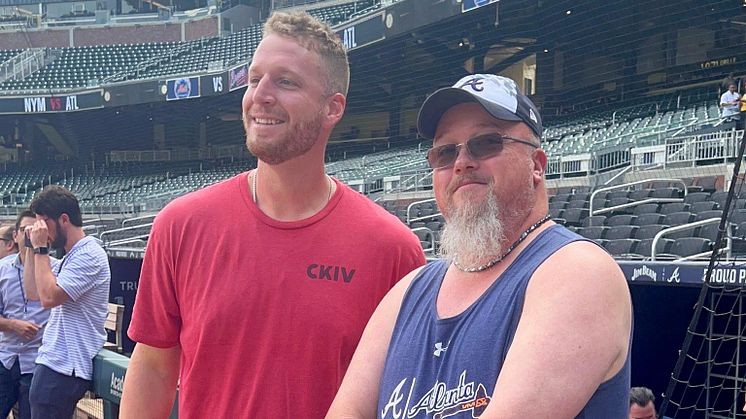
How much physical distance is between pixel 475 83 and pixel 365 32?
17624 millimetres

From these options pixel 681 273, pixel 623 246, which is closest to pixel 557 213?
pixel 623 246

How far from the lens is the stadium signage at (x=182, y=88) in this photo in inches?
918

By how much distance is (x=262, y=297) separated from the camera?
187cm

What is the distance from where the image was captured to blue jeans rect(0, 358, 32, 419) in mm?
4324

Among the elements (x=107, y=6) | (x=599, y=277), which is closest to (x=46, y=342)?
(x=599, y=277)

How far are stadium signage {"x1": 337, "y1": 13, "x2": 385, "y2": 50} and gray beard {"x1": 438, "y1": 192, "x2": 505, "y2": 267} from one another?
17083 millimetres

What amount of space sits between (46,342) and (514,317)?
10.3 feet

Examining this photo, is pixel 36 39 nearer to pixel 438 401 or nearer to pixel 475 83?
pixel 475 83

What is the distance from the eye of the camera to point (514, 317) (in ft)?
4.41

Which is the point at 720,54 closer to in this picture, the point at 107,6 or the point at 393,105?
the point at 393,105

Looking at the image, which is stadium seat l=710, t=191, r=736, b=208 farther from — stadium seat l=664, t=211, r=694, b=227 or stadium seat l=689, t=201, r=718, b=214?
stadium seat l=664, t=211, r=694, b=227

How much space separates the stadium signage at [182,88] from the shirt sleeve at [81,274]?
1990 centimetres

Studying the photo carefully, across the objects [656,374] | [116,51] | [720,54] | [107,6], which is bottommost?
[656,374]

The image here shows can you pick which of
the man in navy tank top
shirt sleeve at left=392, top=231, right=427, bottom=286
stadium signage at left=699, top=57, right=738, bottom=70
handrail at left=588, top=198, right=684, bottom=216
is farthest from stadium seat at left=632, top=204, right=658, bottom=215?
stadium signage at left=699, top=57, right=738, bottom=70
